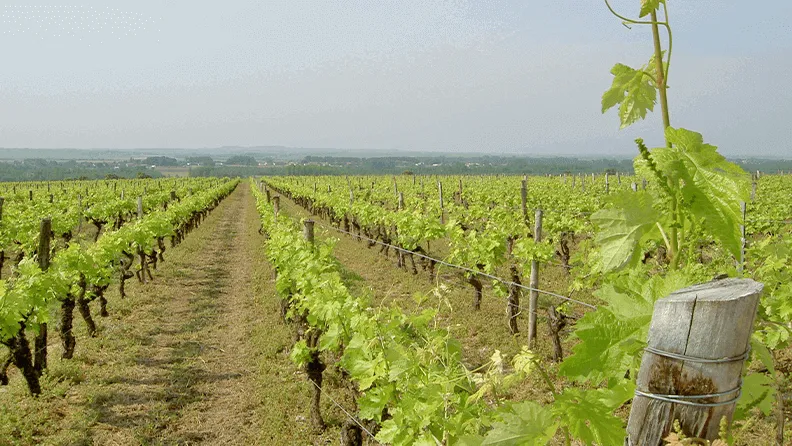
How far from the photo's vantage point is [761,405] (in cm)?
137

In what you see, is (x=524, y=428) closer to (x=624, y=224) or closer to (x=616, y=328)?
(x=616, y=328)

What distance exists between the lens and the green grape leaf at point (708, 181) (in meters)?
1.08

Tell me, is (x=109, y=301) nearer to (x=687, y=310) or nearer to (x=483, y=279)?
(x=483, y=279)

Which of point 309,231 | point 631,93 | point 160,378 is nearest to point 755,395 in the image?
point 631,93

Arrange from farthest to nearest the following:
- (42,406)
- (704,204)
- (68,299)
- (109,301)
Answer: (109,301) < (68,299) < (42,406) < (704,204)

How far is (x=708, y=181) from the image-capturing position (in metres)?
1.12

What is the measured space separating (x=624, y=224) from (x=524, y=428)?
1.86ft

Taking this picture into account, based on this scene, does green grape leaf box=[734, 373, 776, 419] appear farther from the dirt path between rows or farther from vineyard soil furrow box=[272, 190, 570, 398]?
the dirt path between rows

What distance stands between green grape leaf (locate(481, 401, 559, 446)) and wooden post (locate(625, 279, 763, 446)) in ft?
0.75

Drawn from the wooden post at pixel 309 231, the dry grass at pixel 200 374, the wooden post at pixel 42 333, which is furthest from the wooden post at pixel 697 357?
the wooden post at pixel 42 333

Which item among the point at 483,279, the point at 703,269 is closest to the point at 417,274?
the point at 483,279

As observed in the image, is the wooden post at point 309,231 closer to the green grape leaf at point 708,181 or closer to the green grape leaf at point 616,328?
the green grape leaf at point 616,328

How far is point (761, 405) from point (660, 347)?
49 centimetres

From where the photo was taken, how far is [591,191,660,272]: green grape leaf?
4.09 feet
